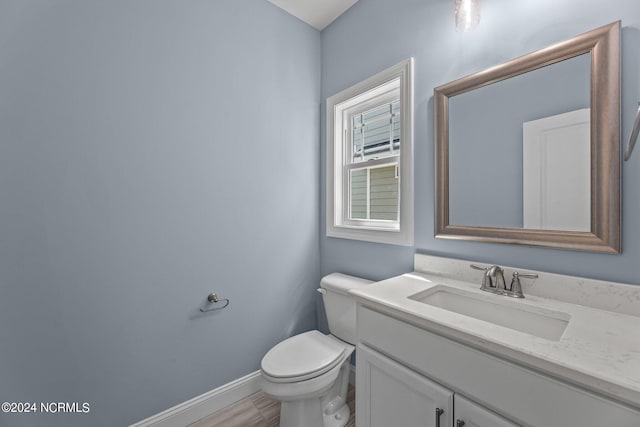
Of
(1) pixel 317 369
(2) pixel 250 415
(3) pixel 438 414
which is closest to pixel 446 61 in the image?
(3) pixel 438 414

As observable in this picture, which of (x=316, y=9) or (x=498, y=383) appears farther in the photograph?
(x=316, y=9)

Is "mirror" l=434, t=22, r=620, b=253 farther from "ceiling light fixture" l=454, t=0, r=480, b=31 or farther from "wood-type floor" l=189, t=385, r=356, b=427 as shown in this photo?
"wood-type floor" l=189, t=385, r=356, b=427

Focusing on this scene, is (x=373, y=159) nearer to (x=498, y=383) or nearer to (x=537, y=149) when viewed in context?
(x=537, y=149)

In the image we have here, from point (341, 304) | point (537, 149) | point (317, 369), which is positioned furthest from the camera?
point (341, 304)

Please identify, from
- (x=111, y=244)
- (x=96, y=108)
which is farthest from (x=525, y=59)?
(x=111, y=244)

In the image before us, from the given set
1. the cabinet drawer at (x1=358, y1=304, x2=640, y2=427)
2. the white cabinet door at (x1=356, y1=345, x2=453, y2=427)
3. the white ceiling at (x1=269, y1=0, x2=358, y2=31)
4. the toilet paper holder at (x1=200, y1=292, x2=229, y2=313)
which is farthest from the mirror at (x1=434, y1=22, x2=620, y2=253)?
the toilet paper holder at (x1=200, y1=292, x2=229, y2=313)

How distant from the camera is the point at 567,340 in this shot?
726mm

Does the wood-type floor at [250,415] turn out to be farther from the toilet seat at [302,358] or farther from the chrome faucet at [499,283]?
the chrome faucet at [499,283]

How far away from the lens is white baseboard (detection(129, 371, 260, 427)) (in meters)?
1.42

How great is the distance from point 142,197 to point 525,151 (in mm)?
1797

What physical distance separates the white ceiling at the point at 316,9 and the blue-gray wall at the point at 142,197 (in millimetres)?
71

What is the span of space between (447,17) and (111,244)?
1999 millimetres

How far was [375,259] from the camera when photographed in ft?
5.68

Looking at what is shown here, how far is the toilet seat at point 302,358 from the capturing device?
1279 mm
